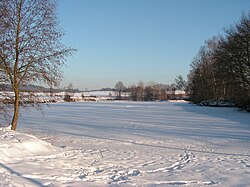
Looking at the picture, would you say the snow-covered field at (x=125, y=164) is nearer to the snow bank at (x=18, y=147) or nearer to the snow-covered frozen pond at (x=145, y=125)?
the snow bank at (x=18, y=147)

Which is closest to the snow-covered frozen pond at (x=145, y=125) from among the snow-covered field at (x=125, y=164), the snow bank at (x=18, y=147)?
the snow-covered field at (x=125, y=164)

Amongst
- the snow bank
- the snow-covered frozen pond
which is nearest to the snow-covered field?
the snow bank

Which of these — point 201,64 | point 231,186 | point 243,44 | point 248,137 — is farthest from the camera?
point 201,64

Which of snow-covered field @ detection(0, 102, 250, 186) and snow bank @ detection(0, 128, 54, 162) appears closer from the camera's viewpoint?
snow-covered field @ detection(0, 102, 250, 186)

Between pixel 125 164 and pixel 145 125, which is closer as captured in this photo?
pixel 125 164

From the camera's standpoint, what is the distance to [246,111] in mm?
35781

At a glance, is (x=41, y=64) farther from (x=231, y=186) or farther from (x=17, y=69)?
(x=231, y=186)

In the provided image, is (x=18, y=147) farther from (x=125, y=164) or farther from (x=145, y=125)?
(x=145, y=125)

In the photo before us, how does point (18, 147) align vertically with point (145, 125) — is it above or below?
above

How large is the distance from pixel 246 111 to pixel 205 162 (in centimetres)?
3002

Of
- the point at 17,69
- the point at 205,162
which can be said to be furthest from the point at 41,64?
the point at 205,162

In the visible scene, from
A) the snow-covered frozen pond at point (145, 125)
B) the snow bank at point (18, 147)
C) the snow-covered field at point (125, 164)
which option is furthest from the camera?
the snow-covered frozen pond at point (145, 125)

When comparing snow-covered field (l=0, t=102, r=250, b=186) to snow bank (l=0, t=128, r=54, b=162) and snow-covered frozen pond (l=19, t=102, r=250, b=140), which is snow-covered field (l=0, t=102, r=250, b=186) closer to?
snow bank (l=0, t=128, r=54, b=162)

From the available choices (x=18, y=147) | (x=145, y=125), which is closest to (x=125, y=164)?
(x=18, y=147)
